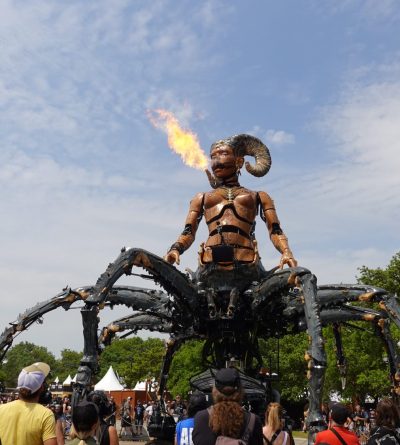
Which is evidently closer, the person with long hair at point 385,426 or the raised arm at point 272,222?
the person with long hair at point 385,426

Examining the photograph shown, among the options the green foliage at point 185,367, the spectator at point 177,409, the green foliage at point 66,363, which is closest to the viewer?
the spectator at point 177,409

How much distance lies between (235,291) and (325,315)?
2101 mm

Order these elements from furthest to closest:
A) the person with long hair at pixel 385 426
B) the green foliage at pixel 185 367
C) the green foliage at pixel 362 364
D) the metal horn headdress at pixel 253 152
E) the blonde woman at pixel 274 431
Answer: the green foliage at pixel 185 367, the green foliage at pixel 362 364, the metal horn headdress at pixel 253 152, the blonde woman at pixel 274 431, the person with long hair at pixel 385 426

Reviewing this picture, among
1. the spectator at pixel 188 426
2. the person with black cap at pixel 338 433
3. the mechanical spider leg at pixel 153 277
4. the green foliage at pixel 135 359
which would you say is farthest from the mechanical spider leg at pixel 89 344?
the green foliage at pixel 135 359

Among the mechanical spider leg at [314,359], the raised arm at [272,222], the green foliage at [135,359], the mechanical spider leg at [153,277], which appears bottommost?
the mechanical spider leg at [314,359]

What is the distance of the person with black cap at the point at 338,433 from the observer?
184 inches

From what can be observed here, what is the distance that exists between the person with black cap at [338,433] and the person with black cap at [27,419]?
2.07 meters

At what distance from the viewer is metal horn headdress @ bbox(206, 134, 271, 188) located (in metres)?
12.1

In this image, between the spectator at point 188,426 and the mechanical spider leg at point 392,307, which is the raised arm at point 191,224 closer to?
the mechanical spider leg at point 392,307

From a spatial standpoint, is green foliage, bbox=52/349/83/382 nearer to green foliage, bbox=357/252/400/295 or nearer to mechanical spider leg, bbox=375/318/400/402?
green foliage, bbox=357/252/400/295

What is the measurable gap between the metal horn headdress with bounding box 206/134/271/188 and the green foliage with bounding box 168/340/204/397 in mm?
42901

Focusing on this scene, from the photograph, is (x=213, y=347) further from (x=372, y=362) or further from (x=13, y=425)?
(x=372, y=362)

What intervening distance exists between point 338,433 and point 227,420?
1.63 m

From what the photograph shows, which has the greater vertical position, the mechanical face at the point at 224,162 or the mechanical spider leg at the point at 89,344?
the mechanical face at the point at 224,162
